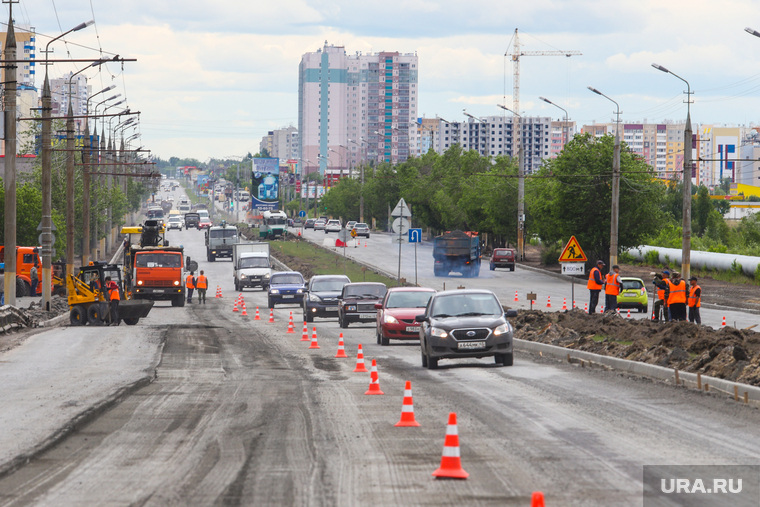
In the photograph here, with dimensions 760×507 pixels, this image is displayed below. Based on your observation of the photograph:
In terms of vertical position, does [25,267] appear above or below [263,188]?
below

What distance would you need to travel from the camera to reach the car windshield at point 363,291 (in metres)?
33.9

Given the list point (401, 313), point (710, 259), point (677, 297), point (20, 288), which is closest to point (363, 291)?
point (401, 313)

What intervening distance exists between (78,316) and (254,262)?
2703 cm

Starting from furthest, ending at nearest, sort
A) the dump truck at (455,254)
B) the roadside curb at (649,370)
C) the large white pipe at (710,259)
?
the dump truck at (455,254), the large white pipe at (710,259), the roadside curb at (649,370)

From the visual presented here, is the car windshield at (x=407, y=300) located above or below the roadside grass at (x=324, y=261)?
above

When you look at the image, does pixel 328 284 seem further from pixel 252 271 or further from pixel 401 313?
pixel 252 271

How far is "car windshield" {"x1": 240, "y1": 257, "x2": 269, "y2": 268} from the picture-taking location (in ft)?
205

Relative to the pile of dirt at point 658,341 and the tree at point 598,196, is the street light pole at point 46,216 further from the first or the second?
the tree at point 598,196

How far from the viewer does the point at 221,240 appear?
288 ft

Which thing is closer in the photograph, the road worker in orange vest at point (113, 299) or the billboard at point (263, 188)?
the road worker in orange vest at point (113, 299)

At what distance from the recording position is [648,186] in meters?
65.1

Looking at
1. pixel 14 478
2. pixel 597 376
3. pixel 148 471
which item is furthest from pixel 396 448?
pixel 597 376

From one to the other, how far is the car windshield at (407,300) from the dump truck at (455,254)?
137ft

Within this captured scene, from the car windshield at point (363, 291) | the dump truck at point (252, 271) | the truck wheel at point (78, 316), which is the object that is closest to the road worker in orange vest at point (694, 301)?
the car windshield at point (363, 291)
